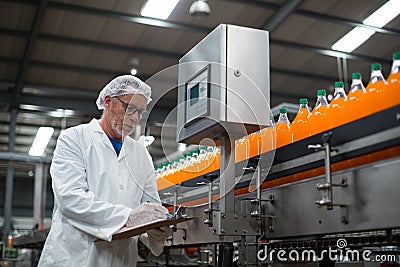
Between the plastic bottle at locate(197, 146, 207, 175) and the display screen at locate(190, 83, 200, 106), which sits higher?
the display screen at locate(190, 83, 200, 106)

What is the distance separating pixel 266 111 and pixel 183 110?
281 millimetres

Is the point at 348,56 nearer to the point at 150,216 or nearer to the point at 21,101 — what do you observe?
the point at 21,101

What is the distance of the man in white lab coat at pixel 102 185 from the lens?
62.5 inches

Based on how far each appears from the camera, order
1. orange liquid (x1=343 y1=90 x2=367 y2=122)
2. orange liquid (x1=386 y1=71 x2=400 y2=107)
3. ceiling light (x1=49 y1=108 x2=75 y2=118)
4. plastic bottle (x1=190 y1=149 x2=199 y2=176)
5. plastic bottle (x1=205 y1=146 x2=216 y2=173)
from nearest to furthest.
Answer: orange liquid (x1=386 y1=71 x2=400 y2=107) < orange liquid (x1=343 y1=90 x2=367 y2=122) < plastic bottle (x1=205 y1=146 x2=216 y2=173) < plastic bottle (x1=190 y1=149 x2=199 y2=176) < ceiling light (x1=49 y1=108 x2=75 y2=118)

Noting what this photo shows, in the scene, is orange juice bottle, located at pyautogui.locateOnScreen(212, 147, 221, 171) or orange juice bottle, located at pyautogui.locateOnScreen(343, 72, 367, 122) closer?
orange juice bottle, located at pyautogui.locateOnScreen(343, 72, 367, 122)

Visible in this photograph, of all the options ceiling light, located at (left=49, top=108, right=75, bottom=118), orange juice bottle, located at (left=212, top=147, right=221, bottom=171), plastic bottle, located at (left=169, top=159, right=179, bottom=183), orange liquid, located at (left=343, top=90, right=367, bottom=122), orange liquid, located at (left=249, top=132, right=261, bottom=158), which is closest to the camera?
orange liquid, located at (left=343, top=90, right=367, bottom=122)

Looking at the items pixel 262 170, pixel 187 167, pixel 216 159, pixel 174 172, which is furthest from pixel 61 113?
pixel 262 170

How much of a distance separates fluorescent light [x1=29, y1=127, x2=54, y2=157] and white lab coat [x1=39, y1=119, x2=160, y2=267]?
7.16 meters

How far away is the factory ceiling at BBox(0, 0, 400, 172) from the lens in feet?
16.2

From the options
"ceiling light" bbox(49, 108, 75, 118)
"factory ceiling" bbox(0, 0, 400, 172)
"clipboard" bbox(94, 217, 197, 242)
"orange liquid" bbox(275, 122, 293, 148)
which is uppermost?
"factory ceiling" bbox(0, 0, 400, 172)

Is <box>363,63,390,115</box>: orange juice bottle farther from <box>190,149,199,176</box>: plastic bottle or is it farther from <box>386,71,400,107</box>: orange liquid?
A: <box>190,149,199,176</box>: plastic bottle

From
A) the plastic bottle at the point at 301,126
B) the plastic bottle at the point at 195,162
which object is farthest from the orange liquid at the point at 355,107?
the plastic bottle at the point at 195,162

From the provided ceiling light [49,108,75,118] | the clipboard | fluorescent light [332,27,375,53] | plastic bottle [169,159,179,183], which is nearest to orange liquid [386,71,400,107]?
the clipboard

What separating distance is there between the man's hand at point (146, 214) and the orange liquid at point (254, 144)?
0.34 metres
